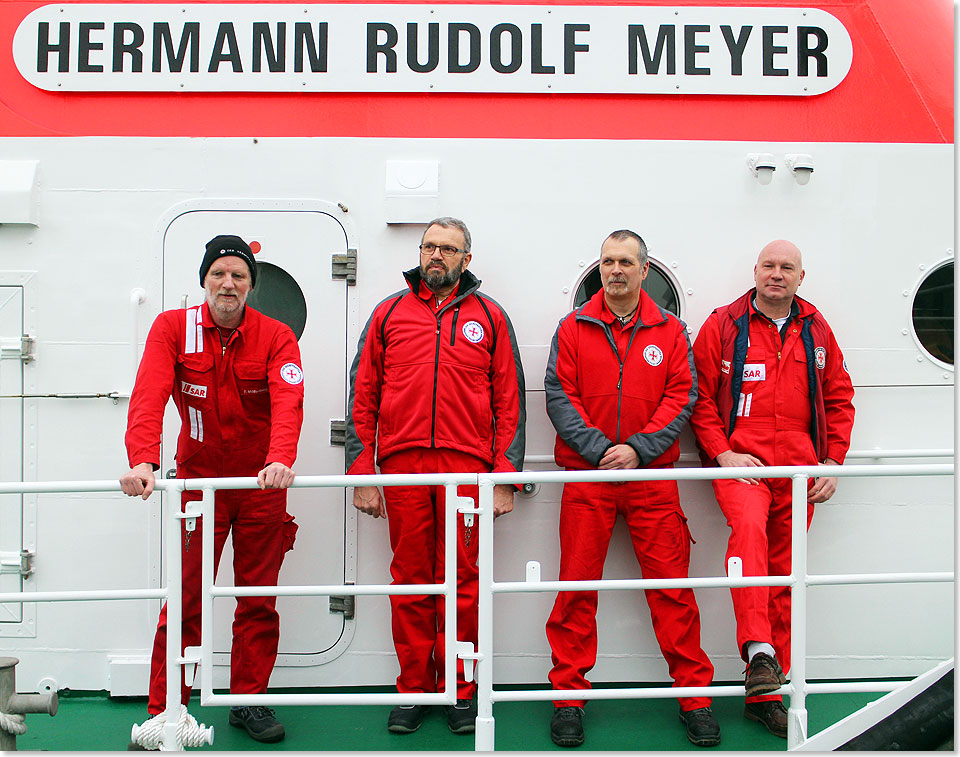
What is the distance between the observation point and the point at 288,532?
3.34 metres

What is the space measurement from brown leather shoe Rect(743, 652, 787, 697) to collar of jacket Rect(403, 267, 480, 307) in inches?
69.5

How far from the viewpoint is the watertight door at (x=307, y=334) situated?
357cm

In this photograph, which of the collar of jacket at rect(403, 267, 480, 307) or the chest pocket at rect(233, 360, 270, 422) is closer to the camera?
the chest pocket at rect(233, 360, 270, 422)

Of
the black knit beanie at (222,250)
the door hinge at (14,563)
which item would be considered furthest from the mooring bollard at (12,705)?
the black knit beanie at (222,250)

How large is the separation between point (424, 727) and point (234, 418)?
1.41 m

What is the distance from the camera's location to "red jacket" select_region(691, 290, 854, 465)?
3383mm

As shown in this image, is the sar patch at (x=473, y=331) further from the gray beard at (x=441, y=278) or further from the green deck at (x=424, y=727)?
the green deck at (x=424, y=727)

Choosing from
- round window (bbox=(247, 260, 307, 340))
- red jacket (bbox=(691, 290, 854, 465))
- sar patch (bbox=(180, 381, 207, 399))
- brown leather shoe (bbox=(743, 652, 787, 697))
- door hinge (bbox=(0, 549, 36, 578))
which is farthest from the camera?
round window (bbox=(247, 260, 307, 340))

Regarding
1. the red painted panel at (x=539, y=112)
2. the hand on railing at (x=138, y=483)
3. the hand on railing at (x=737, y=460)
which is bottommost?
the hand on railing at (x=138, y=483)

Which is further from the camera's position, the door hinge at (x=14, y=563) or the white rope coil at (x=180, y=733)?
the door hinge at (x=14, y=563)

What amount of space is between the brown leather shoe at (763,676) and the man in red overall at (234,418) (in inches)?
68.1

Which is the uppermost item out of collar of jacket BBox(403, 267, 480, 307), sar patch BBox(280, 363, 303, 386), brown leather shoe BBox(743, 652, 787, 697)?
collar of jacket BBox(403, 267, 480, 307)

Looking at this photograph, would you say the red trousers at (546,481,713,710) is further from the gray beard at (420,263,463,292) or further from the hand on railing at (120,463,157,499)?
the hand on railing at (120,463,157,499)

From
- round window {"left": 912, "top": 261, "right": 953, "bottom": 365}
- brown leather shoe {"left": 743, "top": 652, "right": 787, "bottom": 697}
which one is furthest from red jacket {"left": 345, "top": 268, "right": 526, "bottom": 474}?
round window {"left": 912, "top": 261, "right": 953, "bottom": 365}
